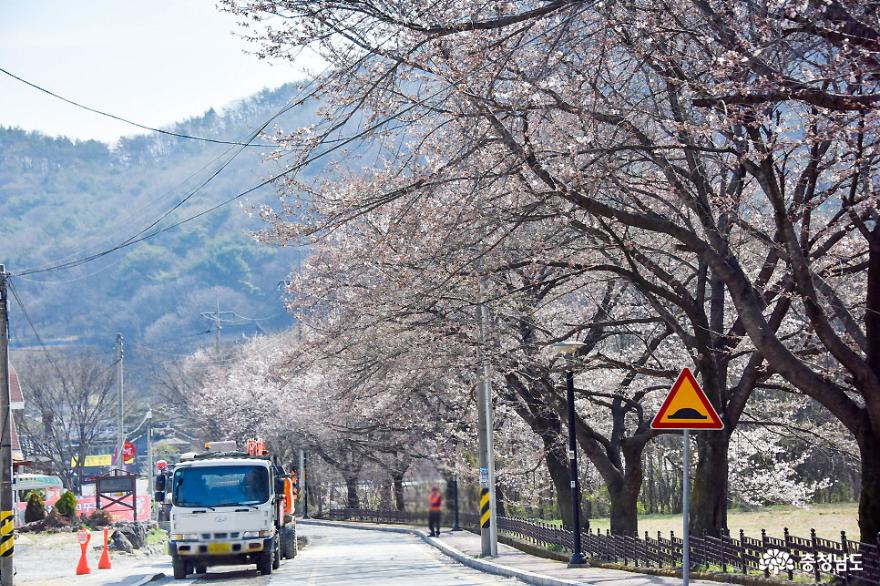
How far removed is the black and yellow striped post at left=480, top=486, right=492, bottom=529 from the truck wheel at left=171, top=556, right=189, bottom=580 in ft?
25.6

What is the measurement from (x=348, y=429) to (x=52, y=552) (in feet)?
49.8

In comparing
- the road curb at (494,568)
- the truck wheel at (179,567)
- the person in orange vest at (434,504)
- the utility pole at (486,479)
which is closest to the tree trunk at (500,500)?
the road curb at (494,568)

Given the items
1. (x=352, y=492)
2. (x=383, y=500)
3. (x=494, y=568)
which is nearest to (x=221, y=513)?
(x=494, y=568)

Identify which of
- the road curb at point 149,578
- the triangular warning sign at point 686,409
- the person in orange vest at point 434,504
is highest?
the triangular warning sign at point 686,409

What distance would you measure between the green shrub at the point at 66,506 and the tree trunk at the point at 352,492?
22.6 metres

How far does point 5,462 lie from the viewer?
75.6 feet

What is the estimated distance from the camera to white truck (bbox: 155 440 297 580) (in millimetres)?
24406

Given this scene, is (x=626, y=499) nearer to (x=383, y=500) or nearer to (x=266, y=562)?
(x=266, y=562)

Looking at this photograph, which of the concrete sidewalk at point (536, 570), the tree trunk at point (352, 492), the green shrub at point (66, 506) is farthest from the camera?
the tree trunk at point (352, 492)

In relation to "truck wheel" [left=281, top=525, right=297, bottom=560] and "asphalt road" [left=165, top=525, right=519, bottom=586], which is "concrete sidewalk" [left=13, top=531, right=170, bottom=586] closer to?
"asphalt road" [left=165, top=525, right=519, bottom=586]

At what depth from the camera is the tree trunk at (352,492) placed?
6594cm

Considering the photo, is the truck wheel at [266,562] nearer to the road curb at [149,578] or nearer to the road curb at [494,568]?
the road curb at [149,578]

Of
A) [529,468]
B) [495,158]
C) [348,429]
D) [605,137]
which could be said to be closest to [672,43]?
[605,137]

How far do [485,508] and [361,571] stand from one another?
418 cm
